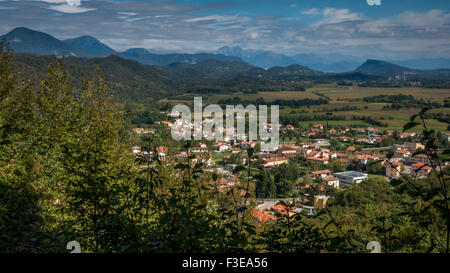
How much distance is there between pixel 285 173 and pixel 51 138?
1849 cm

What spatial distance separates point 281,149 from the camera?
1308 inches

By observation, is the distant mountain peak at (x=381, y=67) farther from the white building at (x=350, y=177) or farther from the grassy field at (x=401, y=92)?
the white building at (x=350, y=177)

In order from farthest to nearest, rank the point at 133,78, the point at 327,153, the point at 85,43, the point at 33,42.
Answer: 1. the point at 85,43
2. the point at 133,78
3. the point at 33,42
4. the point at 327,153

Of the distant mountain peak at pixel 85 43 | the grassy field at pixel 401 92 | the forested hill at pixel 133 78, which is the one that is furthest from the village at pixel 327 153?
the distant mountain peak at pixel 85 43

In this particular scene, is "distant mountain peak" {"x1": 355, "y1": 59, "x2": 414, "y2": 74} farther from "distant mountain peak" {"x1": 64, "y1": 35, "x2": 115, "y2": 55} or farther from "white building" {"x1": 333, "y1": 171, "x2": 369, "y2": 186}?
"distant mountain peak" {"x1": 64, "y1": 35, "x2": 115, "y2": 55}

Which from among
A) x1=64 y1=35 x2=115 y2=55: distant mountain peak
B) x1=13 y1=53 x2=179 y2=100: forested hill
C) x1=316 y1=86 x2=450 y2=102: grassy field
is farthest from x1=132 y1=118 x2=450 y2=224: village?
x1=64 y1=35 x2=115 y2=55: distant mountain peak

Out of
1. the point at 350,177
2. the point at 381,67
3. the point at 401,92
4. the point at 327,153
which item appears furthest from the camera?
the point at 381,67

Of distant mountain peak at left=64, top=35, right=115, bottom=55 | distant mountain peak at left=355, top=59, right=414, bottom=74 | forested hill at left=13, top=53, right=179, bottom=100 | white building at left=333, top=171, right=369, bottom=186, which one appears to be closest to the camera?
white building at left=333, top=171, right=369, bottom=186

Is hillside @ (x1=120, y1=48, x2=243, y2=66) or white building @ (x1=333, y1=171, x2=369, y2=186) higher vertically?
hillside @ (x1=120, y1=48, x2=243, y2=66)

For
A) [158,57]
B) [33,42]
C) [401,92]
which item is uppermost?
[158,57]

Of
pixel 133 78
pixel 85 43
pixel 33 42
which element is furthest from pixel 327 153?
pixel 85 43

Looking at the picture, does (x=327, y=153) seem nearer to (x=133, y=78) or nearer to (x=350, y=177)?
(x=350, y=177)

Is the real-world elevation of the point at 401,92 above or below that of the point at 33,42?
below
